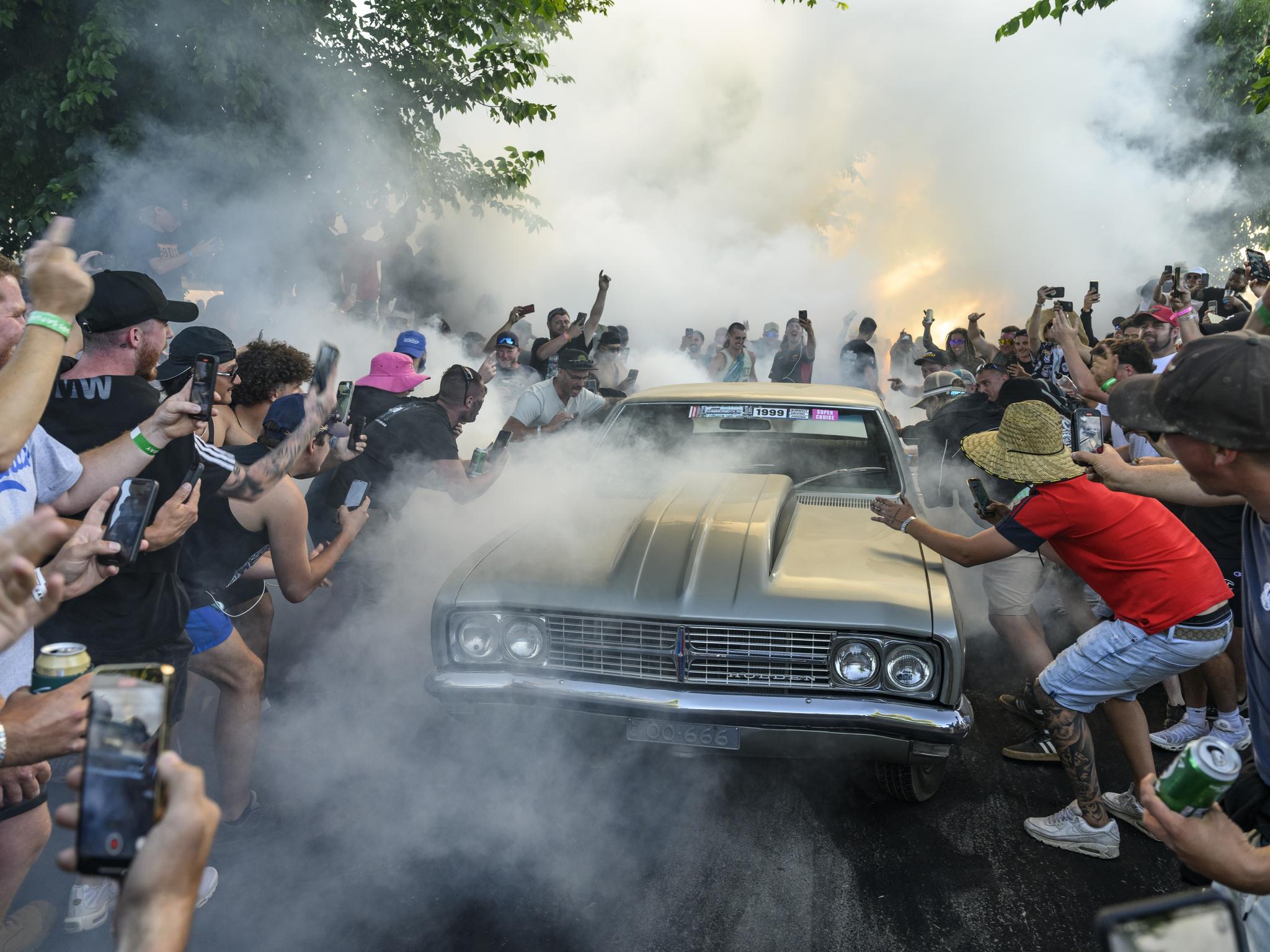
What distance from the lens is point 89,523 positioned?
222 centimetres

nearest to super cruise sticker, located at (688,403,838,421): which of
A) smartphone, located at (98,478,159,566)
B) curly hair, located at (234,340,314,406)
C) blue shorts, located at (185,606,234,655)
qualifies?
curly hair, located at (234,340,314,406)

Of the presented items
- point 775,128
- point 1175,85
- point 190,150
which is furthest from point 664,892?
point 775,128

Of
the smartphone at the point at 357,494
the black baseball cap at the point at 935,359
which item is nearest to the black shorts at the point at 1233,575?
the smartphone at the point at 357,494

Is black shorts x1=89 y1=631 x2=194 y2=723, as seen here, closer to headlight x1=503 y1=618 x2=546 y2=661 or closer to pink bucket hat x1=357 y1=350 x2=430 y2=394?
headlight x1=503 y1=618 x2=546 y2=661

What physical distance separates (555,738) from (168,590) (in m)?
1.58

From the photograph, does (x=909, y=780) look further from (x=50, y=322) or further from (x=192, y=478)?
(x=50, y=322)

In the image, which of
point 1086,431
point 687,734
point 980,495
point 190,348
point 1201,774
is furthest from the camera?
point 1086,431

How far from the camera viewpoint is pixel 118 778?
1.06 metres

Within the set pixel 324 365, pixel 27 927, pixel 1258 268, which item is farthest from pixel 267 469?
pixel 1258 268

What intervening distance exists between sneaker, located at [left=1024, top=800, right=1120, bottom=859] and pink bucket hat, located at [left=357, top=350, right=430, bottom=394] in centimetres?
365

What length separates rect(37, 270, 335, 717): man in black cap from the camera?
261cm

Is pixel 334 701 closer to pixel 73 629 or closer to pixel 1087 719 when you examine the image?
pixel 73 629

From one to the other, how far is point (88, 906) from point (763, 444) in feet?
11.5

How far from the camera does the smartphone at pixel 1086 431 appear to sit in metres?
4.16
